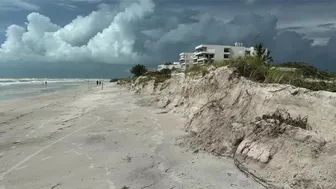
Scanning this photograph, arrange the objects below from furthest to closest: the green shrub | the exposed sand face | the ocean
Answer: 1. the ocean
2. the exposed sand face
3. the green shrub

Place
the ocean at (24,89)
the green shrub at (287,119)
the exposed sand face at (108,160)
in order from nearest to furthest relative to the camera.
→ 1. the green shrub at (287,119)
2. the exposed sand face at (108,160)
3. the ocean at (24,89)

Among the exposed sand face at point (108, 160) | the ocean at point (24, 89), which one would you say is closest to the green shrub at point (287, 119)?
the exposed sand face at point (108, 160)

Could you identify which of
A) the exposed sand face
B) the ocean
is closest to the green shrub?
the exposed sand face

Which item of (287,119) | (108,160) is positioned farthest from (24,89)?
(287,119)

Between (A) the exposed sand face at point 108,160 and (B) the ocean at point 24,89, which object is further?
(B) the ocean at point 24,89

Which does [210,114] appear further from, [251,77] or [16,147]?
[16,147]

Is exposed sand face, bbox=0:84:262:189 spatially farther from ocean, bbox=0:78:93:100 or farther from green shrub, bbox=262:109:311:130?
ocean, bbox=0:78:93:100

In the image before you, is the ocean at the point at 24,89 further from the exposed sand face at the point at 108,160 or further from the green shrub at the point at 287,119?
the green shrub at the point at 287,119

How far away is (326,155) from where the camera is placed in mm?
6016

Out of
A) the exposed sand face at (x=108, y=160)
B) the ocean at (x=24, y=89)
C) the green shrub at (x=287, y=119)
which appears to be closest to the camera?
the green shrub at (x=287, y=119)

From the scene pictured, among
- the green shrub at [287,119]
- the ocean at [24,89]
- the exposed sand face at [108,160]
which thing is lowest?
the ocean at [24,89]

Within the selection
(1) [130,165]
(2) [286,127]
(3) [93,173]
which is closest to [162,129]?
(1) [130,165]

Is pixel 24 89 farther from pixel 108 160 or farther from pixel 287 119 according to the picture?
pixel 287 119

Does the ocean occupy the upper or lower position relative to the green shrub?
lower
